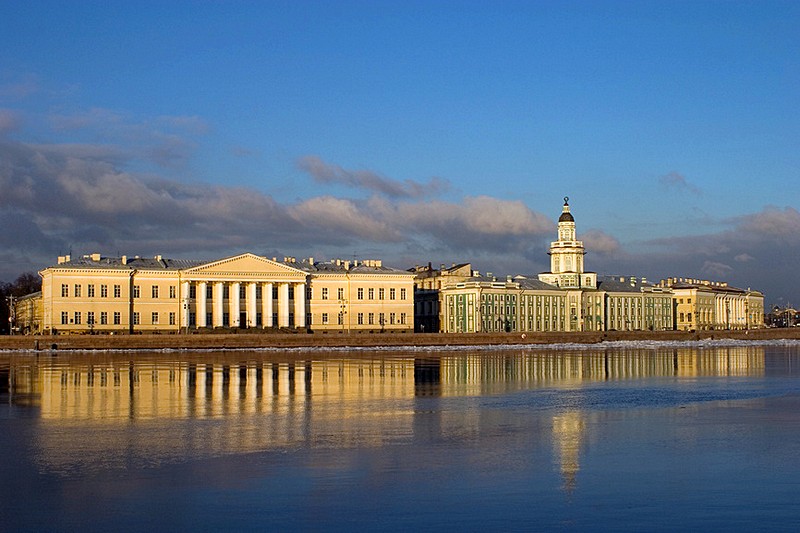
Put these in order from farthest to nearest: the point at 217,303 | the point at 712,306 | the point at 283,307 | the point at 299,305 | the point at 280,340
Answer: the point at 712,306
the point at 299,305
the point at 283,307
the point at 217,303
the point at 280,340

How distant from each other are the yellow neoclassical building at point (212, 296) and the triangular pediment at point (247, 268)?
0.29 ft

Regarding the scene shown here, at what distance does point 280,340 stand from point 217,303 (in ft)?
38.0

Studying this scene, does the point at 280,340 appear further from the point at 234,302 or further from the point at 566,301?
the point at 566,301

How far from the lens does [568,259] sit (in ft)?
401

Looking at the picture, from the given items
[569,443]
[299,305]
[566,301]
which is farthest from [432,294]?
[569,443]

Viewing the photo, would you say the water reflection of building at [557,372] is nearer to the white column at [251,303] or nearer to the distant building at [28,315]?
the white column at [251,303]

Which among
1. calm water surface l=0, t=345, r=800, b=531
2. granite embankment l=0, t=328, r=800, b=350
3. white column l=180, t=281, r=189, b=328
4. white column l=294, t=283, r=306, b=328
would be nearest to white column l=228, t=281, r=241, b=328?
white column l=180, t=281, r=189, b=328

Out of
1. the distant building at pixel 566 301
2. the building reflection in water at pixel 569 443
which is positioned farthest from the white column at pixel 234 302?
the building reflection in water at pixel 569 443

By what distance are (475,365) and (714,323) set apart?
103 m

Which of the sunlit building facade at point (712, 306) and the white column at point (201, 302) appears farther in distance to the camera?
the sunlit building facade at point (712, 306)

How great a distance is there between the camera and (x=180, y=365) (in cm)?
4906

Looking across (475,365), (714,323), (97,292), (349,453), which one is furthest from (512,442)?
(714,323)

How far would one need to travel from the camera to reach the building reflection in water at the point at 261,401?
18.4 meters

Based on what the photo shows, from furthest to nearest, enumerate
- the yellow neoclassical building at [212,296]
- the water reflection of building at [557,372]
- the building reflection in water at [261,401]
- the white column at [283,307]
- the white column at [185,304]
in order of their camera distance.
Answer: the white column at [283,307] < the white column at [185,304] < the yellow neoclassical building at [212,296] < the water reflection of building at [557,372] < the building reflection in water at [261,401]
